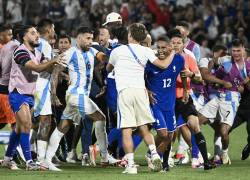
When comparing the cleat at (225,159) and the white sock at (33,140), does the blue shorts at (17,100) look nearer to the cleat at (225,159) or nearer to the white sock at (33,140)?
the white sock at (33,140)

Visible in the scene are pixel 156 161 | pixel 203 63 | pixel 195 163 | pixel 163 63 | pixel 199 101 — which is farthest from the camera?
pixel 203 63

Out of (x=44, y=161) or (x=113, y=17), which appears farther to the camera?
(x=113, y=17)

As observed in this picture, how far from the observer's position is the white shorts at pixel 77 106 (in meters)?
13.6

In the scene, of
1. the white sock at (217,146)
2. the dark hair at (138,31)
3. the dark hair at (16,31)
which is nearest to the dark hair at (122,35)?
the dark hair at (138,31)

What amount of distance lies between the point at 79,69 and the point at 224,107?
2765 millimetres

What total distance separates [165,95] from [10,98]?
239 cm

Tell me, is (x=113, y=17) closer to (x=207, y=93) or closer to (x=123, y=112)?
(x=207, y=93)

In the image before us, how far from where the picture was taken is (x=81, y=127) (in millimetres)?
15297

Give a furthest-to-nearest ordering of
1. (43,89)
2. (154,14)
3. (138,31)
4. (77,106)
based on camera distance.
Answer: (154,14) → (43,89) → (77,106) → (138,31)

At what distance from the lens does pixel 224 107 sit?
15.0 m

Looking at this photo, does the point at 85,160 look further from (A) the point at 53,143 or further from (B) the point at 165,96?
(B) the point at 165,96

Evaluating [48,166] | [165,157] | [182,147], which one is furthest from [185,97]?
[48,166]

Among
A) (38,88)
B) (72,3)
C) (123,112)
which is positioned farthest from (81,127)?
(72,3)

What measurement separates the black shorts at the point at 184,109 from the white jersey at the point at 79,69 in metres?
1.40
